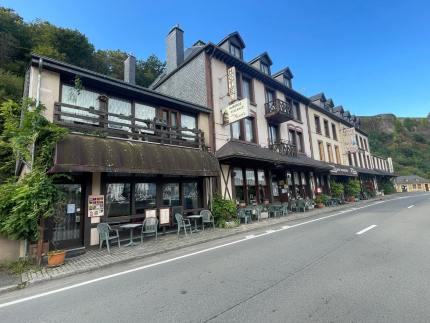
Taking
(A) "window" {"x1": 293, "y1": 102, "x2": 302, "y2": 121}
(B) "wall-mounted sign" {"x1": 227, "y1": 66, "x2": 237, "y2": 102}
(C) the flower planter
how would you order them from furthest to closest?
(A) "window" {"x1": 293, "y1": 102, "x2": 302, "y2": 121} < (B) "wall-mounted sign" {"x1": 227, "y1": 66, "x2": 237, "y2": 102} < (C) the flower planter

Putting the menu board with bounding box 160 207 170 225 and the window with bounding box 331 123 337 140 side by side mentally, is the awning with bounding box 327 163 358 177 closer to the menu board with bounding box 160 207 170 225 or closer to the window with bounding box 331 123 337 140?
the window with bounding box 331 123 337 140

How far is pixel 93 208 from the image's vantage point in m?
7.74

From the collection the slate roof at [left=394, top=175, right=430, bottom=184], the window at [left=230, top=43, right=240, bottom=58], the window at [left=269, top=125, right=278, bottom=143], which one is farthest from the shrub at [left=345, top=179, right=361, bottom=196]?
the slate roof at [left=394, top=175, right=430, bottom=184]

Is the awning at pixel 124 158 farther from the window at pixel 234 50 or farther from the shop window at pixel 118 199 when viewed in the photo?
the window at pixel 234 50

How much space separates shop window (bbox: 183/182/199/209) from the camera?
11.0 meters

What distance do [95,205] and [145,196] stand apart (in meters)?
2.07

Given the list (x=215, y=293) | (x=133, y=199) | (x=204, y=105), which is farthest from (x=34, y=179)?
(x=204, y=105)

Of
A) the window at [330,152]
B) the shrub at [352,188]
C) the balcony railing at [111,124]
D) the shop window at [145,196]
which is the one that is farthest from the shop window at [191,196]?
the shrub at [352,188]

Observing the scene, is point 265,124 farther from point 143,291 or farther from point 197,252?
Answer: point 143,291

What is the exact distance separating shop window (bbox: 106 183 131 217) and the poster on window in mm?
432

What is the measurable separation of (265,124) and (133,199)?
434 inches

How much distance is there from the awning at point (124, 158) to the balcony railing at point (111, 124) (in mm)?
585

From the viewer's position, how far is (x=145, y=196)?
30.9ft

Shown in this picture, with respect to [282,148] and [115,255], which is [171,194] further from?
[282,148]
